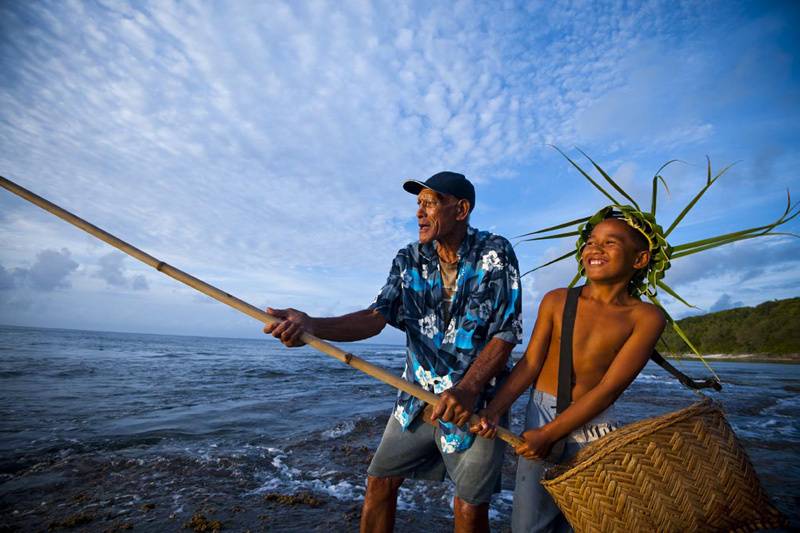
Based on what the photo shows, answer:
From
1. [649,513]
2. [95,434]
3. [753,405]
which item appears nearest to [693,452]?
[649,513]

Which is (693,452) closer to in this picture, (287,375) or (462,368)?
(462,368)

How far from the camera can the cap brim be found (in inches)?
107

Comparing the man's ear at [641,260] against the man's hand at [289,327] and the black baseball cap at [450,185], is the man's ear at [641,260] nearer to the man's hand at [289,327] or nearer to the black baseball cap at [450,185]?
the black baseball cap at [450,185]

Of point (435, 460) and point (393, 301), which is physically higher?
point (393, 301)

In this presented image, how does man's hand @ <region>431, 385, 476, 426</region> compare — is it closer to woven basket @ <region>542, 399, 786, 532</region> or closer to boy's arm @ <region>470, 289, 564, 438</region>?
boy's arm @ <region>470, 289, 564, 438</region>

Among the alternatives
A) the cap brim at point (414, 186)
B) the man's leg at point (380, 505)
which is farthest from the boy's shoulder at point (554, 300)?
the man's leg at point (380, 505)

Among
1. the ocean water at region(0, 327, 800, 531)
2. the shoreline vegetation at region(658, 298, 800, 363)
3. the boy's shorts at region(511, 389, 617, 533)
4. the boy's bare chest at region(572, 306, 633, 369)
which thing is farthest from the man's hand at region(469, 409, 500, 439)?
the shoreline vegetation at region(658, 298, 800, 363)

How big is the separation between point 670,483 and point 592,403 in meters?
0.50

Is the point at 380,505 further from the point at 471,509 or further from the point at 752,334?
the point at 752,334

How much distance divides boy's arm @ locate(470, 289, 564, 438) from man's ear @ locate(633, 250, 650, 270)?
1.65 feet

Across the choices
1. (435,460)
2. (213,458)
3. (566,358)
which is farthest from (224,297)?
(213,458)

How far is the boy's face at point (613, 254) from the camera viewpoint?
244 cm

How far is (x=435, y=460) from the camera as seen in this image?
268 centimetres

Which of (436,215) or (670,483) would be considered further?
(436,215)
